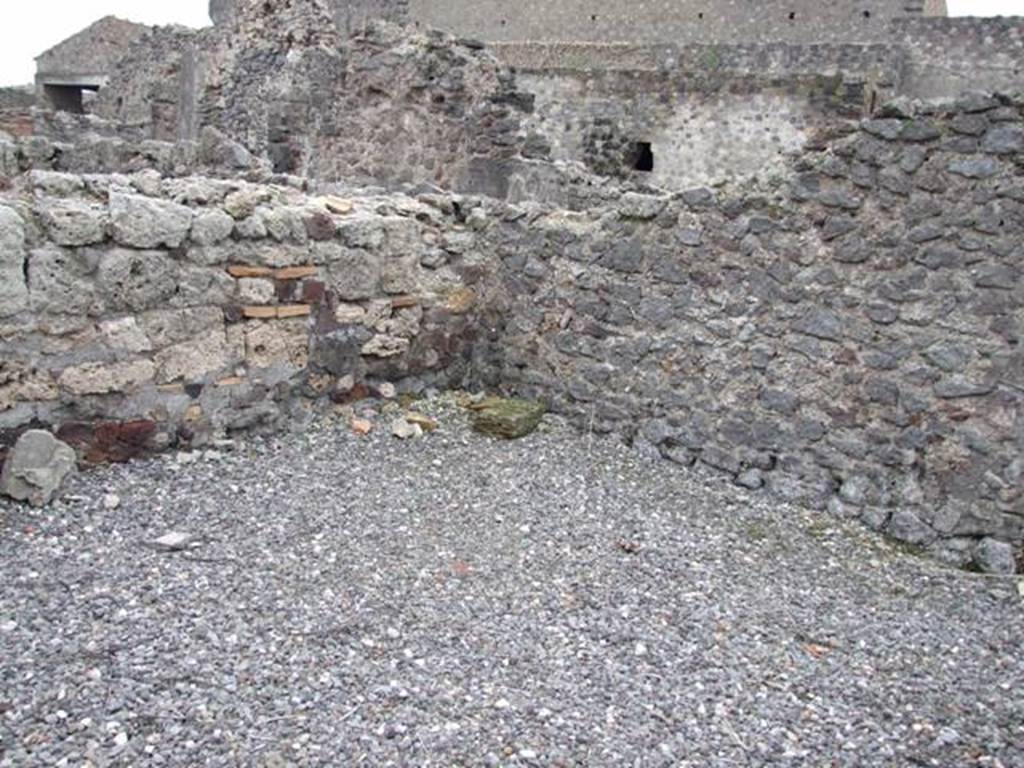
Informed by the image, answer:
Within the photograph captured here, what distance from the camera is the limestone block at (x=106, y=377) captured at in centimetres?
437

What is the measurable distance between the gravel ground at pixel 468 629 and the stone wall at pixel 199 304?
32cm

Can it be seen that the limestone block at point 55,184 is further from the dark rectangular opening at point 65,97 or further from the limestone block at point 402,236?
the dark rectangular opening at point 65,97

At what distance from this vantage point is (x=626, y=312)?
580 cm

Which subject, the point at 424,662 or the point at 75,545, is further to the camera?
the point at 75,545

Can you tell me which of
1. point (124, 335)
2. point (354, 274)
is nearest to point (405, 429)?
point (354, 274)

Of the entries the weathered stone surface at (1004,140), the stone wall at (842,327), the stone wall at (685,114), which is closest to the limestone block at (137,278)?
the stone wall at (842,327)

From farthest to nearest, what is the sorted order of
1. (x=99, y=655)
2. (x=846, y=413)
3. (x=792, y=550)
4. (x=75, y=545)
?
(x=846, y=413)
(x=792, y=550)
(x=75, y=545)
(x=99, y=655)

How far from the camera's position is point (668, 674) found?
3.42 m

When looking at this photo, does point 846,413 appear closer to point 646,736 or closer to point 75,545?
point 646,736

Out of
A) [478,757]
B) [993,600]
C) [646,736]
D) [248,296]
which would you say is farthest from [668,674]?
[248,296]

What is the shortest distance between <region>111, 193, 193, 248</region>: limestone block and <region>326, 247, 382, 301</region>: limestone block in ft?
3.25

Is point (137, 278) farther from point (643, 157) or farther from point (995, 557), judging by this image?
point (643, 157)

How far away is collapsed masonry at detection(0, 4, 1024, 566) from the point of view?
448cm

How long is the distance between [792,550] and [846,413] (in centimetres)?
87
